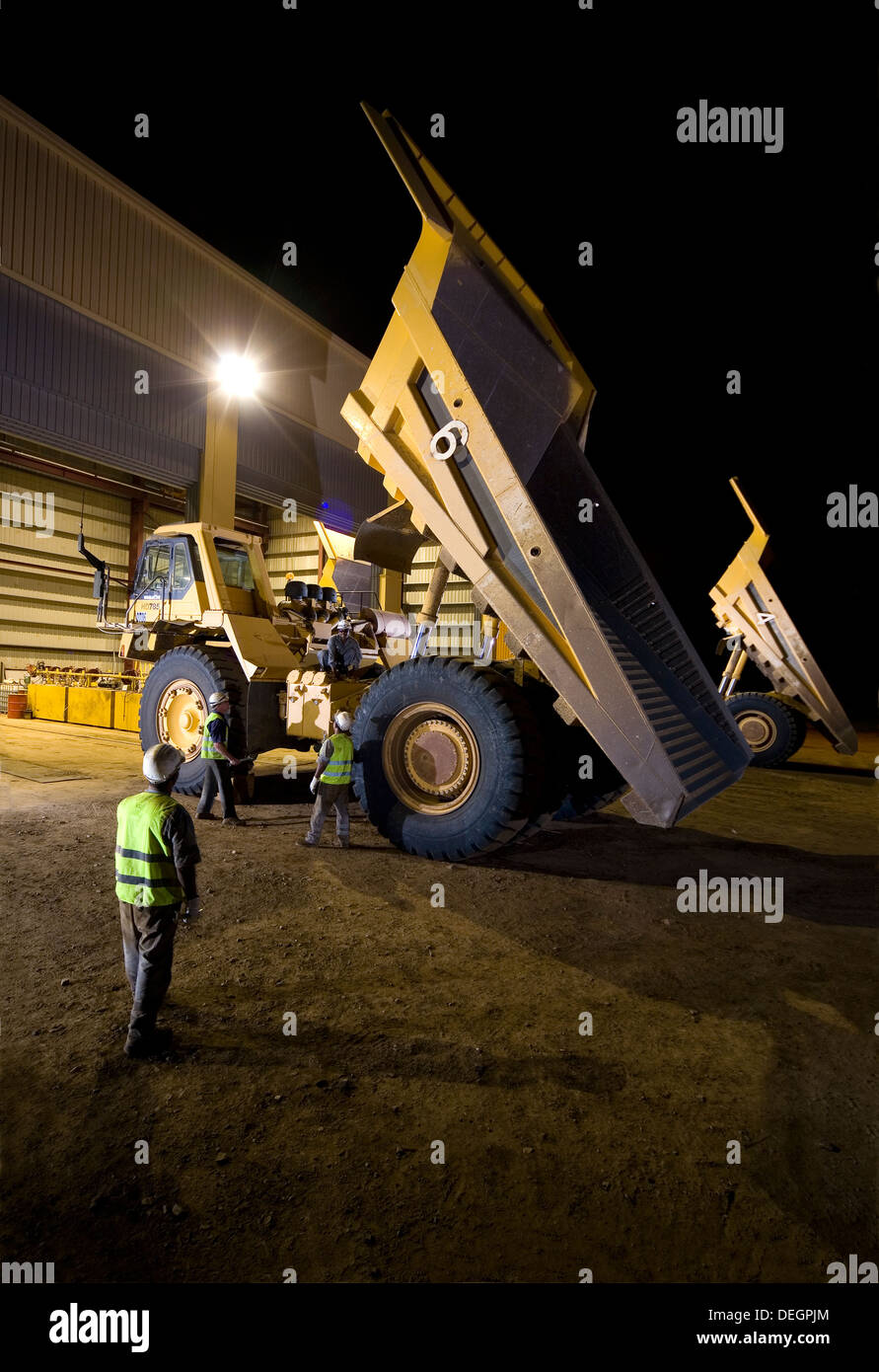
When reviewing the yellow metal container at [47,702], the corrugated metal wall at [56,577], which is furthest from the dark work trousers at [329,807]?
the corrugated metal wall at [56,577]

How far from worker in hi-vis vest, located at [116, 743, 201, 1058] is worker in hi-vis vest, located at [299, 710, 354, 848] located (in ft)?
8.77

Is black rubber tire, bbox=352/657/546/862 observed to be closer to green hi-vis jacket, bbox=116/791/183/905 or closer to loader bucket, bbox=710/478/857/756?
green hi-vis jacket, bbox=116/791/183/905

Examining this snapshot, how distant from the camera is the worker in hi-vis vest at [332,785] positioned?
17.2ft

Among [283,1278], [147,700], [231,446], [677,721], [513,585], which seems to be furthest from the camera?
[231,446]

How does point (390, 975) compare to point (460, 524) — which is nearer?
point (390, 975)

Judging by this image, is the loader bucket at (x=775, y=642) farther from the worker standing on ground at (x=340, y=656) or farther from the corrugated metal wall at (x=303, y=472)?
the corrugated metal wall at (x=303, y=472)

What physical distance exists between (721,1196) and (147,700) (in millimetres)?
7055

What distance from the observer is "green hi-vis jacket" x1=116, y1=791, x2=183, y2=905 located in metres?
2.45

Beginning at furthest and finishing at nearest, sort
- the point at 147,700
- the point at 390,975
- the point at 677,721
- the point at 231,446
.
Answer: the point at 231,446 < the point at 147,700 < the point at 677,721 < the point at 390,975

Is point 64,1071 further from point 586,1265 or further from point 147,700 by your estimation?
point 147,700

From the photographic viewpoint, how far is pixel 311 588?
782 cm

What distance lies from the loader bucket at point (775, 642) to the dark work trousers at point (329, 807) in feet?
27.6

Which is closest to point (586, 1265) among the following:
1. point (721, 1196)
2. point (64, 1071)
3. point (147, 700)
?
point (721, 1196)

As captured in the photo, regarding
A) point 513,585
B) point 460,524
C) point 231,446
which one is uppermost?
point 231,446
